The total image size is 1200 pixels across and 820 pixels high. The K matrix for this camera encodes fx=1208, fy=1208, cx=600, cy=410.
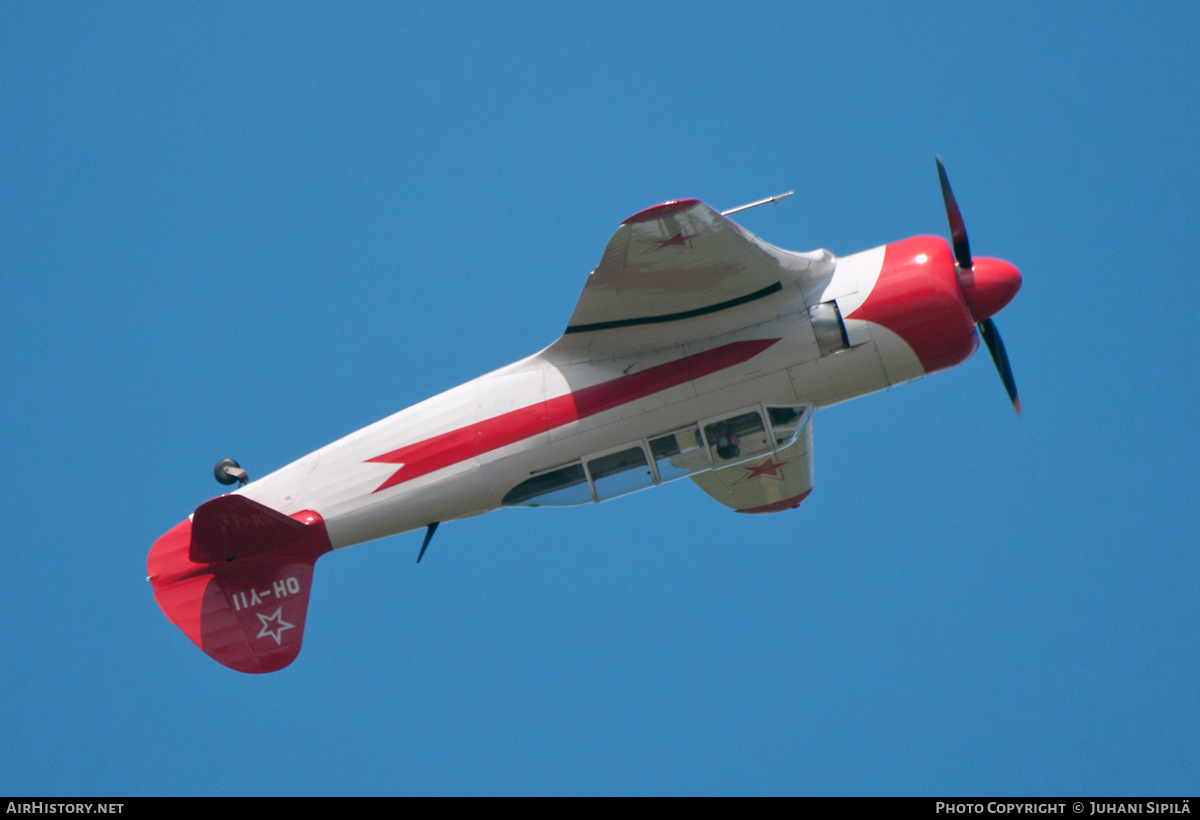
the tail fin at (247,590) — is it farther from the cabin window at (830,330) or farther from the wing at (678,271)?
the cabin window at (830,330)

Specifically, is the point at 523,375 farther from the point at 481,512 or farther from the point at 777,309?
the point at 777,309

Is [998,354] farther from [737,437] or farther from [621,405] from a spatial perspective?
[621,405]

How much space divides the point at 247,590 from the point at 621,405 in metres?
5.57

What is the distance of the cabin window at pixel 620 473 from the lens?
50.6ft

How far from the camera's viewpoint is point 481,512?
1588 centimetres

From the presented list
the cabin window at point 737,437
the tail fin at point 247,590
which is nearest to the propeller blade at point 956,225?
the cabin window at point 737,437

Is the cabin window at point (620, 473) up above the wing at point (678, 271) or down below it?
below

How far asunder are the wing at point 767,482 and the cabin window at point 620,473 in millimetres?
3657

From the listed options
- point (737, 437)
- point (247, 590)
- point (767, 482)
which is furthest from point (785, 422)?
point (247, 590)

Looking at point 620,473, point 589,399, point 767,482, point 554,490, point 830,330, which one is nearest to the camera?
Result: point 830,330

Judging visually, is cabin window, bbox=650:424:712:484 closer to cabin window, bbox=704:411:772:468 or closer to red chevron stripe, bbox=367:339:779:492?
cabin window, bbox=704:411:772:468

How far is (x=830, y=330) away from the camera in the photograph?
1509 centimetres
